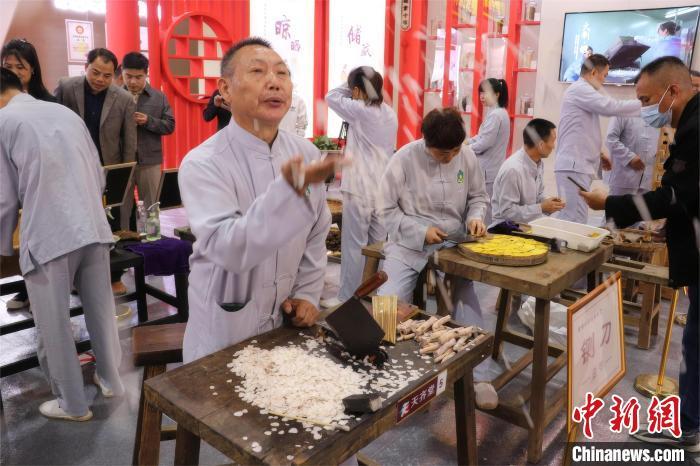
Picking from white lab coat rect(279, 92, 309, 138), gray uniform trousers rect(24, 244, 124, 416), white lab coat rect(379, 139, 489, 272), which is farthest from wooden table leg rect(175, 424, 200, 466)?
white lab coat rect(279, 92, 309, 138)

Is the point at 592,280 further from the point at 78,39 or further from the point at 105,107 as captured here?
the point at 78,39

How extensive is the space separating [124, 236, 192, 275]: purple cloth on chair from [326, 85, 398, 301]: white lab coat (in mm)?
1321

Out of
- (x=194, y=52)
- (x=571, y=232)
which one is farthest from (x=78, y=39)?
(x=571, y=232)

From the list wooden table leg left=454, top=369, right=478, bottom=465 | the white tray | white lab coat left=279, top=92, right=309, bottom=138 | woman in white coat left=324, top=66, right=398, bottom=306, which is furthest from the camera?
white lab coat left=279, top=92, right=309, bottom=138

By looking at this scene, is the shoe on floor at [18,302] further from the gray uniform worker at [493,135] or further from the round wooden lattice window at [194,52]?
the gray uniform worker at [493,135]

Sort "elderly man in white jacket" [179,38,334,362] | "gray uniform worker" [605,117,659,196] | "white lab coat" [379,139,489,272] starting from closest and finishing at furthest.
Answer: "elderly man in white jacket" [179,38,334,362] → "white lab coat" [379,139,489,272] → "gray uniform worker" [605,117,659,196]

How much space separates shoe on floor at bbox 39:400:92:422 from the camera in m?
2.74

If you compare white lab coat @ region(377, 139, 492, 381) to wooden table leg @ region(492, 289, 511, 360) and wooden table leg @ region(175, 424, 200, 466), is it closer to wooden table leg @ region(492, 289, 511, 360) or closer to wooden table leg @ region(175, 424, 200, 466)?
wooden table leg @ region(492, 289, 511, 360)

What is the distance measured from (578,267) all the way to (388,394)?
1612 millimetres

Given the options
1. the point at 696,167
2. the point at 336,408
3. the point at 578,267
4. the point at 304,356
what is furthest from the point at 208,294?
the point at 696,167

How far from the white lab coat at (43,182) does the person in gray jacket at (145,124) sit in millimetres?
2350

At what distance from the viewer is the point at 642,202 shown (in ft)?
8.07

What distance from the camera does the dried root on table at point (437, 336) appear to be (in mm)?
1716

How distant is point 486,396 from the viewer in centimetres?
274
